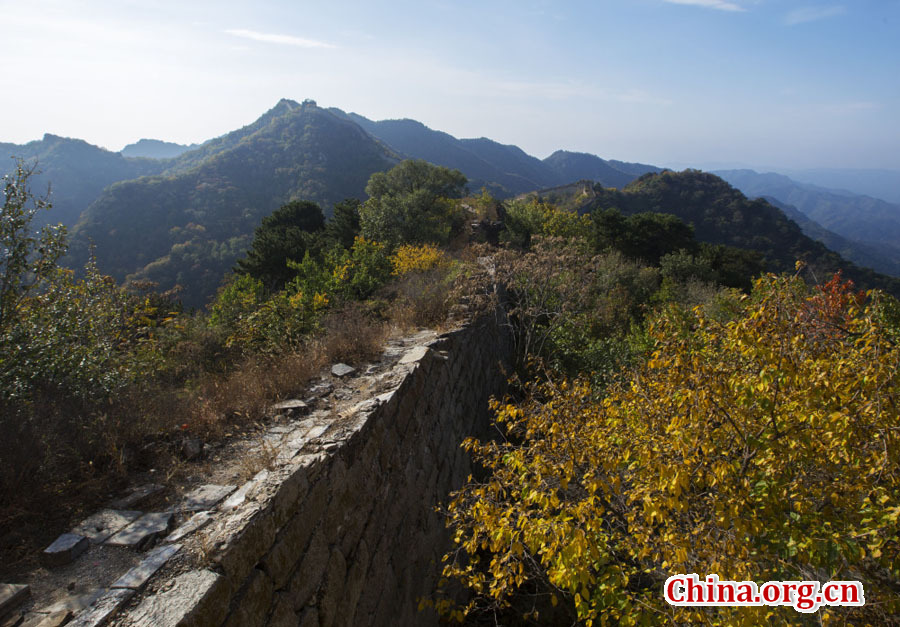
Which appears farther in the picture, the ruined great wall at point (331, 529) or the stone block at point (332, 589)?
the stone block at point (332, 589)

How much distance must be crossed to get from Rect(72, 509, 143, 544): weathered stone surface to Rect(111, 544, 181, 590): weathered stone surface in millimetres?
530

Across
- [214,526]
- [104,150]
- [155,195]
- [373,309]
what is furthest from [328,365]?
[104,150]

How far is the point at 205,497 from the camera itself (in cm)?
297

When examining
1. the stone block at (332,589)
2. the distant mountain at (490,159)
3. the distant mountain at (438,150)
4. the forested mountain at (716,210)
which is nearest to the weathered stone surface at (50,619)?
the stone block at (332,589)

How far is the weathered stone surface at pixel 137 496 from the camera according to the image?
2836mm

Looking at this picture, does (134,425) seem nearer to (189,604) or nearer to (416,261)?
(189,604)

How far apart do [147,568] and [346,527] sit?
1.22 m

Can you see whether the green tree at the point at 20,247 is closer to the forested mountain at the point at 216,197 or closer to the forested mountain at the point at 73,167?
the forested mountain at the point at 216,197

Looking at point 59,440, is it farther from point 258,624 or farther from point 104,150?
point 104,150

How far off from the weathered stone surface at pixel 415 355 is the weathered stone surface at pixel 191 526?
2545mm

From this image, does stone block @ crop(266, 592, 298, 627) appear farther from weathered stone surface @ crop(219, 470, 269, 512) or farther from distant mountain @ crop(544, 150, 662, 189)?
distant mountain @ crop(544, 150, 662, 189)

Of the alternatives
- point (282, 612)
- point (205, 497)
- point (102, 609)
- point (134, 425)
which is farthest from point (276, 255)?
point (102, 609)

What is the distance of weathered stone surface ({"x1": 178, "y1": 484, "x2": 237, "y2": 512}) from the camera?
2.84m

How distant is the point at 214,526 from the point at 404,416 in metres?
2.04
